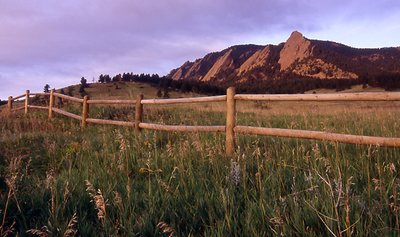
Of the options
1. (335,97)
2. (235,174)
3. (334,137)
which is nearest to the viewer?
(235,174)

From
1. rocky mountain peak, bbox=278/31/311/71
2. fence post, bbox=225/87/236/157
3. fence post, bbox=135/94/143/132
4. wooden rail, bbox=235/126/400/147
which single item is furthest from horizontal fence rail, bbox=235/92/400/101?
rocky mountain peak, bbox=278/31/311/71

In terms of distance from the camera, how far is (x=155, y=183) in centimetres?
339

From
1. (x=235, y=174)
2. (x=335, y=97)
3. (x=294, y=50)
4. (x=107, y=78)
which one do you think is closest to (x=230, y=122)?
(x=335, y=97)

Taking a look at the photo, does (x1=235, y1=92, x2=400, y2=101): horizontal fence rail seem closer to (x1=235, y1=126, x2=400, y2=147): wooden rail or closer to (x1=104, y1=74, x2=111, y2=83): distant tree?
(x1=235, y1=126, x2=400, y2=147): wooden rail

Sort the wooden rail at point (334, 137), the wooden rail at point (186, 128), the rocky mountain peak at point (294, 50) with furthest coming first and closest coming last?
1. the rocky mountain peak at point (294, 50)
2. the wooden rail at point (186, 128)
3. the wooden rail at point (334, 137)

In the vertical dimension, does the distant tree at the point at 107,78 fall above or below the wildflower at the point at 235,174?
above

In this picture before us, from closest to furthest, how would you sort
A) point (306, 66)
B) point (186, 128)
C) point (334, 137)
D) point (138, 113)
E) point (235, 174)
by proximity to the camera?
point (235, 174), point (334, 137), point (186, 128), point (138, 113), point (306, 66)

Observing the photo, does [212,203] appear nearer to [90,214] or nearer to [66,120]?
[90,214]

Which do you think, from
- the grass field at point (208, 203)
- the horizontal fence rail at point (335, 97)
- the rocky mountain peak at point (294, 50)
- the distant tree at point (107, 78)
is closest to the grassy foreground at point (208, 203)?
the grass field at point (208, 203)

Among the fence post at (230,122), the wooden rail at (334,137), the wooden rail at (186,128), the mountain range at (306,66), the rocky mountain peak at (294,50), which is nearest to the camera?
the wooden rail at (334,137)

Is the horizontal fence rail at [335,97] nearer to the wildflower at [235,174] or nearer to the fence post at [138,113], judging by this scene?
the wildflower at [235,174]

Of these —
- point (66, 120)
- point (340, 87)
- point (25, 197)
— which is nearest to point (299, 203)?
point (25, 197)

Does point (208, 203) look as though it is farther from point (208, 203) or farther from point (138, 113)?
point (138, 113)

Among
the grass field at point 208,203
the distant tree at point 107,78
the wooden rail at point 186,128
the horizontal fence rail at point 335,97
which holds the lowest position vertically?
the grass field at point 208,203
